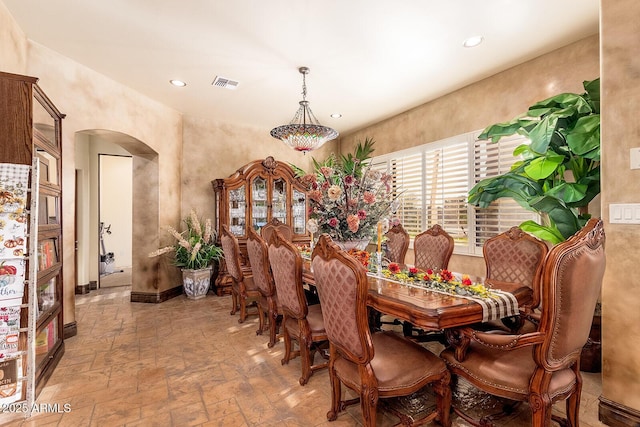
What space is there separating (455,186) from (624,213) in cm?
236

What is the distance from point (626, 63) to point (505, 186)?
1.29 m

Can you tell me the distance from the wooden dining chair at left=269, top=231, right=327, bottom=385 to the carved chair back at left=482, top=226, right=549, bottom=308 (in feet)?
5.07

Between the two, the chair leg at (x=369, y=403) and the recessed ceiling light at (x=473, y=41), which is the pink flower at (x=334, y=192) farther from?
the recessed ceiling light at (x=473, y=41)

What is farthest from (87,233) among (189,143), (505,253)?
(505,253)

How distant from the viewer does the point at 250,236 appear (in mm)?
3045

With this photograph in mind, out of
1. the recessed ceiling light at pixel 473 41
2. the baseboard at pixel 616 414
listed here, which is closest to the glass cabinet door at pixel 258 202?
the recessed ceiling light at pixel 473 41

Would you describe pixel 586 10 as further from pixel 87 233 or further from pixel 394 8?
pixel 87 233

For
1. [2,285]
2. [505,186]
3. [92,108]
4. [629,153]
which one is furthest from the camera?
[92,108]

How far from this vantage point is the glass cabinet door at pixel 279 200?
5.43m

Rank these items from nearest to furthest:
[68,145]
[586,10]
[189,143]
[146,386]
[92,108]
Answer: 1. [146,386]
2. [586,10]
3. [68,145]
4. [92,108]
5. [189,143]

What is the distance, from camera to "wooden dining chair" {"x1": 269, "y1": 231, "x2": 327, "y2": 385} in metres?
2.25

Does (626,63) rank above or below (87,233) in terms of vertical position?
above

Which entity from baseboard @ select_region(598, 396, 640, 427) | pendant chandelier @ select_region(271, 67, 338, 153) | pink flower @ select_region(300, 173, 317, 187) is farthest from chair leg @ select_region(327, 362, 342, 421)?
pendant chandelier @ select_region(271, 67, 338, 153)

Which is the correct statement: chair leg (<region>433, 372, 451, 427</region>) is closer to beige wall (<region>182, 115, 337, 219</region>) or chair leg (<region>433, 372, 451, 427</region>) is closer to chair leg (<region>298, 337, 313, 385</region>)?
chair leg (<region>298, 337, 313, 385</region>)
